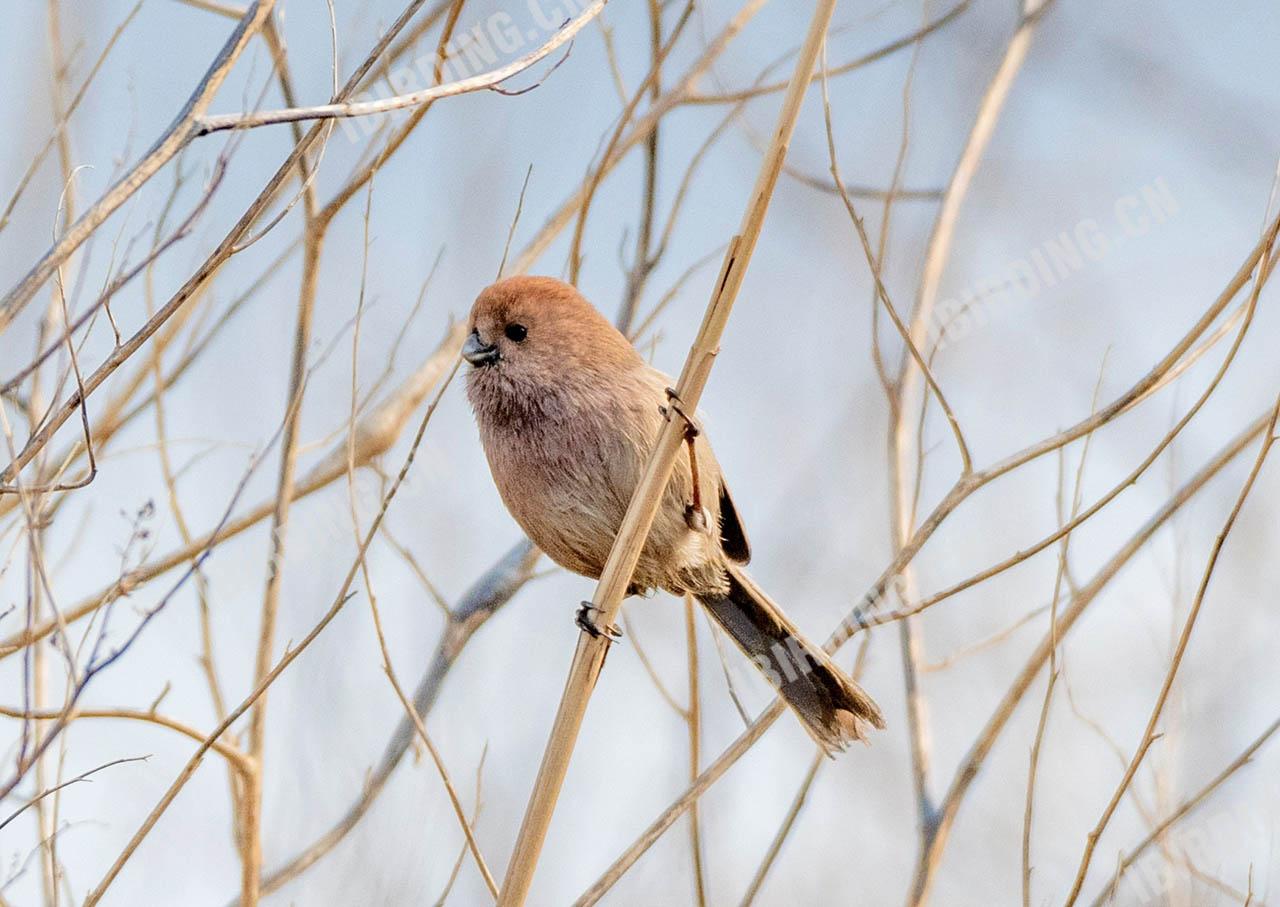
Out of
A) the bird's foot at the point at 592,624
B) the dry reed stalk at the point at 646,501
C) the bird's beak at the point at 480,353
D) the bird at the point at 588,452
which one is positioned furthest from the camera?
the bird's beak at the point at 480,353

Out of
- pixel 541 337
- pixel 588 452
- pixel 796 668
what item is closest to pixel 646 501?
pixel 588 452

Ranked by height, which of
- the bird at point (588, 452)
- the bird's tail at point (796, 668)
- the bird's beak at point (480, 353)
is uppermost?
the bird's beak at point (480, 353)

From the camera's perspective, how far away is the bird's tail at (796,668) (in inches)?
122

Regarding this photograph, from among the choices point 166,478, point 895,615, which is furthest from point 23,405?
point 895,615

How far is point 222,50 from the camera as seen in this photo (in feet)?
5.90

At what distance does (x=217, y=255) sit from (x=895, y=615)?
1.42 m

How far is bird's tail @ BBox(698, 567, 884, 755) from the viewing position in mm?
3092

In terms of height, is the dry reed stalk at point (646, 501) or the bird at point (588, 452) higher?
the bird at point (588, 452)

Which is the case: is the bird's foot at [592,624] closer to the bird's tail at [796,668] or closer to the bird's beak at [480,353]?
the bird's tail at [796,668]

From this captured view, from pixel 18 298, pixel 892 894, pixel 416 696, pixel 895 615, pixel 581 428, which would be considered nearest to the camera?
pixel 18 298

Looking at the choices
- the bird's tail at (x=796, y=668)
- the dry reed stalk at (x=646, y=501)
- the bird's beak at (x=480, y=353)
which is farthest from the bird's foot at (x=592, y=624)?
the bird's beak at (x=480, y=353)

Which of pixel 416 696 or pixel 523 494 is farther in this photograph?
pixel 416 696

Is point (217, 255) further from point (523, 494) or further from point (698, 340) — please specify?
point (523, 494)

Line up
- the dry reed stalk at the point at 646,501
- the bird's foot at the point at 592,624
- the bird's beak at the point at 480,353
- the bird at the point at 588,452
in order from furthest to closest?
the bird's beak at the point at 480,353, the bird at the point at 588,452, the bird's foot at the point at 592,624, the dry reed stalk at the point at 646,501
